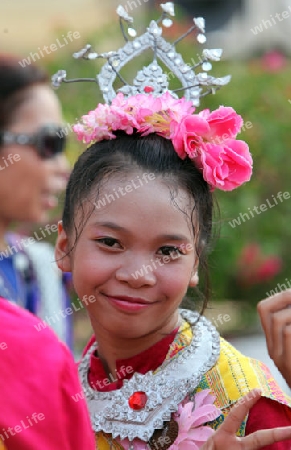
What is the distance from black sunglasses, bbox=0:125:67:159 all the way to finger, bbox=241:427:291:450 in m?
1.73

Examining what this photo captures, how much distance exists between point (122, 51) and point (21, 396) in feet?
4.49

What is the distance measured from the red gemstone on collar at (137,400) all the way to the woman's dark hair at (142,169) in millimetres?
432

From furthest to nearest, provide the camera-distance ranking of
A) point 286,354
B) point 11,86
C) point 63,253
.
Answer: point 11,86 < point 63,253 < point 286,354

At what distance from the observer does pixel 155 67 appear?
7.72 feet

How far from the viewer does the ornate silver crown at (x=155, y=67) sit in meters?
2.35

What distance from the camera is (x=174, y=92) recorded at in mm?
2375

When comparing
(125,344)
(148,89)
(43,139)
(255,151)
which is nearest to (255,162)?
(255,151)

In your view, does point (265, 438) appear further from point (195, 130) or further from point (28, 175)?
point (28, 175)

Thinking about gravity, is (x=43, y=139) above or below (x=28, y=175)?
above

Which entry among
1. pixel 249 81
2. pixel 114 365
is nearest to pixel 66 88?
pixel 249 81

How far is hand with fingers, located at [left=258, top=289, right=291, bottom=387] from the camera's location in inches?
73.9

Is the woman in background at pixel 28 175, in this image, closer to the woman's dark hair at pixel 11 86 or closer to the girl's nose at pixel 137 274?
the woman's dark hair at pixel 11 86

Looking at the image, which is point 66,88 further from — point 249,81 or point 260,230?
point 260,230

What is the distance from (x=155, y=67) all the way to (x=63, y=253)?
2.07 ft
